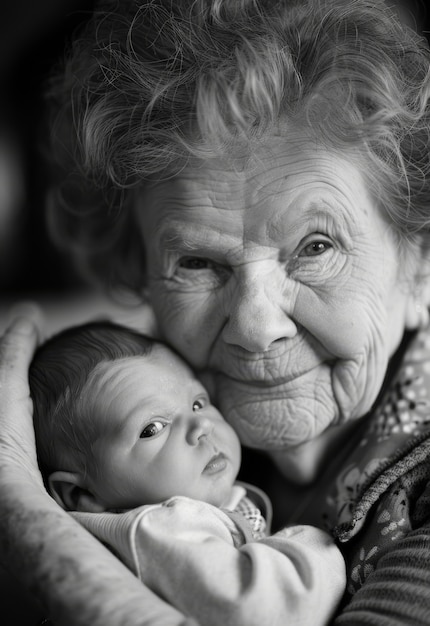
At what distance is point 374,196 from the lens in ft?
4.85

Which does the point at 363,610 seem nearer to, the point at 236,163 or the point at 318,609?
the point at 318,609

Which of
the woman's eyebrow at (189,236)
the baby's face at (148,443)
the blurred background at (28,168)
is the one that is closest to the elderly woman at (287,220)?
the woman's eyebrow at (189,236)

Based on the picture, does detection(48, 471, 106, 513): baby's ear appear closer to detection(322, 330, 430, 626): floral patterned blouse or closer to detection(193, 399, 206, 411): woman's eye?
detection(193, 399, 206, 411): woman's eye

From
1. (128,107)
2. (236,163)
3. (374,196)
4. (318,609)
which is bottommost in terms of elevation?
(318,609)

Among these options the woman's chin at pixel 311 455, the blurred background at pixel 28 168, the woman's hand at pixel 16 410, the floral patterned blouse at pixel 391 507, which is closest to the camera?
the floral patterned blouse at pixel 391 507

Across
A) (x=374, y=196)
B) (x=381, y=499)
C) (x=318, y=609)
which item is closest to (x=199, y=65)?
(x=374, y=196)

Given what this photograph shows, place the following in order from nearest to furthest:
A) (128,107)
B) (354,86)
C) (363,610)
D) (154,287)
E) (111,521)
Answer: (363,610) → (111,521) → (354,86) → (128,107) → (154,287)

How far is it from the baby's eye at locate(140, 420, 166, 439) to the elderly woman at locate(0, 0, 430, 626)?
212 mm

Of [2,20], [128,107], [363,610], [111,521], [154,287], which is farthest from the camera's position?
[2,20]

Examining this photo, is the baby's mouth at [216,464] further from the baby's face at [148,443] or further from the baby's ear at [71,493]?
the baby's ear at [71,493]

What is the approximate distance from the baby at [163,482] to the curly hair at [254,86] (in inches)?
16.7

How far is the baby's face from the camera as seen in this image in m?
1.32

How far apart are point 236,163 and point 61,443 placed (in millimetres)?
650

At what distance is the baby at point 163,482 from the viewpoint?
1098 millimetres
